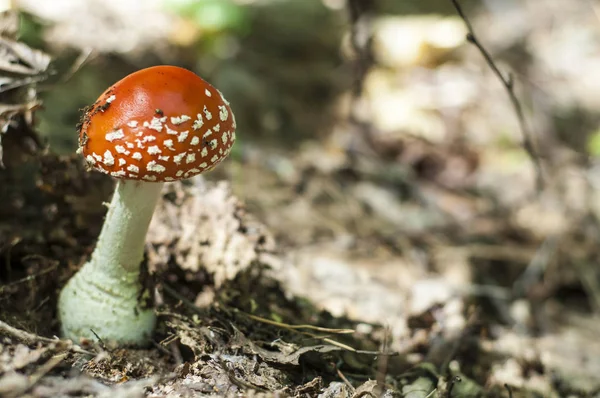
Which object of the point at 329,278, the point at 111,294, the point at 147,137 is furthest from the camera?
the point at 329,278

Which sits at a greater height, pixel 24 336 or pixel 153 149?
pixel 153 149

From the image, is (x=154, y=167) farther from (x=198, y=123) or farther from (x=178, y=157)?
(x=198, y=123)

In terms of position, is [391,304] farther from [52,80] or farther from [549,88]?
[549,88]

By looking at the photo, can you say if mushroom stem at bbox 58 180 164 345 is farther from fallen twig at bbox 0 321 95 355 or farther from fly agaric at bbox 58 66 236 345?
fallen twig at bbox 0 321 95 355

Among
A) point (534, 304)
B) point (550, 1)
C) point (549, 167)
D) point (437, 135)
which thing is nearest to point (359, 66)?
point (437, 135)

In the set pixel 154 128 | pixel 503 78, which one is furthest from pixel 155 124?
pixel 503 78

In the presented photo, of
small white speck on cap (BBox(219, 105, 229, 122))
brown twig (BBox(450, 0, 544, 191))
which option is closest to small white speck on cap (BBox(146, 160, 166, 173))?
small white speck on cap (BBox(219, 105, 229, 122))
